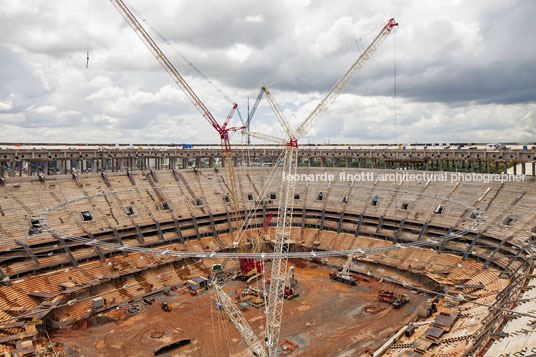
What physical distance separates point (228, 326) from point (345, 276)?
82.1ft

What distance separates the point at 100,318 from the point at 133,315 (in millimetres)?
4499

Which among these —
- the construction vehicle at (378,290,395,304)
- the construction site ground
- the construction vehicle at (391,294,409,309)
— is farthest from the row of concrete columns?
the construction site ground

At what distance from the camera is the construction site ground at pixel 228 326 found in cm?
4438

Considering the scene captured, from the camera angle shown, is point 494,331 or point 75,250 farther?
point 75,250

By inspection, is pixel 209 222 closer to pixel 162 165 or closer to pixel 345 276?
pixel 345 276

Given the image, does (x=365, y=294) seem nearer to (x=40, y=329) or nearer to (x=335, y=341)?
(x=335, y=341)

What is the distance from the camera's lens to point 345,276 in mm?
65375

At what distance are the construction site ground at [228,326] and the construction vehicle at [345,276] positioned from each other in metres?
2.32

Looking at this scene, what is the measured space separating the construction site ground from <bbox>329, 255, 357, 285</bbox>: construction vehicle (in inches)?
91.2

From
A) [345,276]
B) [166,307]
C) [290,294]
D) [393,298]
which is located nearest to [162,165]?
[166,307]

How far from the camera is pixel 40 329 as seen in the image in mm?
46969

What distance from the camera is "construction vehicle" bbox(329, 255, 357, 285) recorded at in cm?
6438

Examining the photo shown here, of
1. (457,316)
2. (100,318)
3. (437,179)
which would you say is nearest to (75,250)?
(100,318)

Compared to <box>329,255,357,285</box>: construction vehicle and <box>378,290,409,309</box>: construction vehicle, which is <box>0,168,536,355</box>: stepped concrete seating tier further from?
<box>378,290,409,309</box>: construction vehicle
